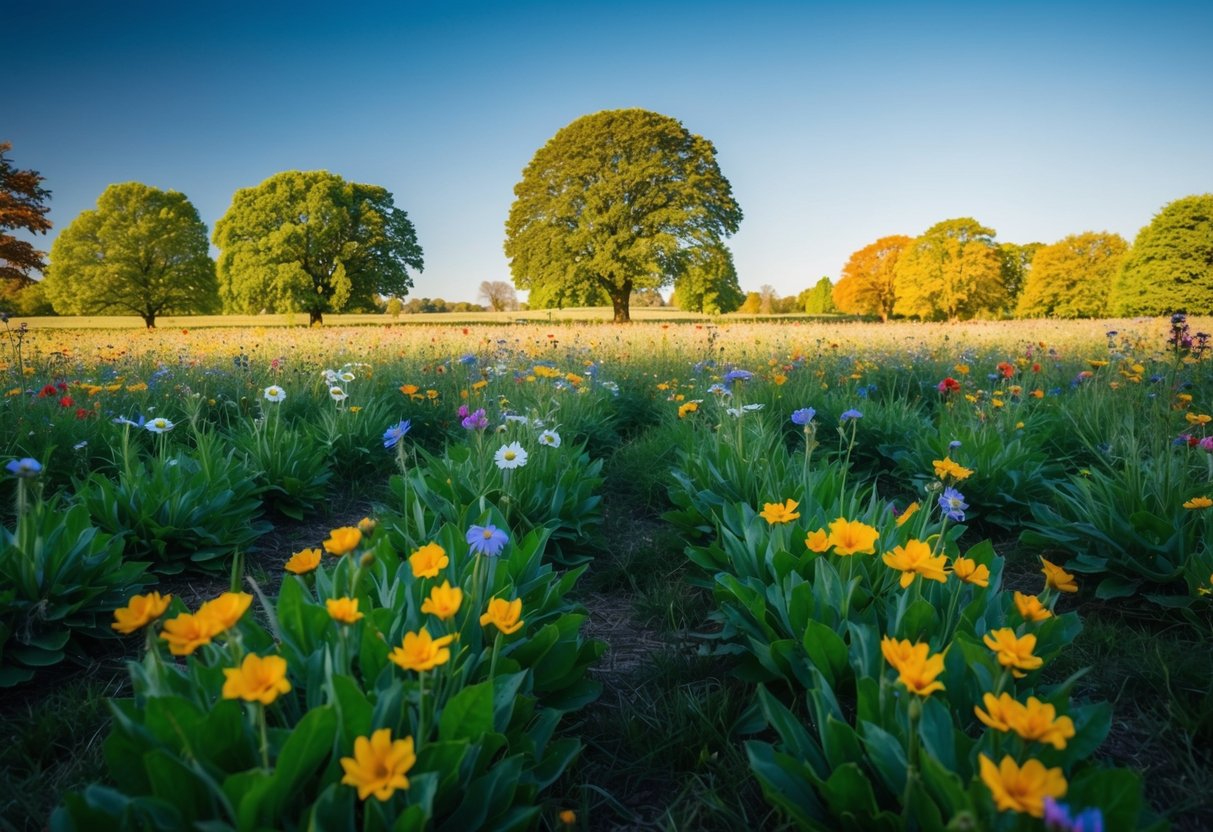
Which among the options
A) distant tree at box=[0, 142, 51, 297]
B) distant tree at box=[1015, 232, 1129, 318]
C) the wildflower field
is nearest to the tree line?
distant tree at box=[0, 142, 51, 297]

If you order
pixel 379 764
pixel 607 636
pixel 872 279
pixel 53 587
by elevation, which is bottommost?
pixel 607 636

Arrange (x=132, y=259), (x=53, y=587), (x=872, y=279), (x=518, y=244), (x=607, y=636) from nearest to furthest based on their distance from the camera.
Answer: (x=53, y=587)
(x=607, y=636)
(x=518, y=244)
(x=132, y=259)
(x=872, y=279)

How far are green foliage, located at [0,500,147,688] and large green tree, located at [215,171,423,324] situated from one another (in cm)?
2626

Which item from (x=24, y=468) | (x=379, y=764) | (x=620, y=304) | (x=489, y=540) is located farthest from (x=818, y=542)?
(x=620, y=304)

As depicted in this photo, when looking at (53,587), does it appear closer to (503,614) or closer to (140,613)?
(140,613)

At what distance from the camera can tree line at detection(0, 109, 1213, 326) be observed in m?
22.4

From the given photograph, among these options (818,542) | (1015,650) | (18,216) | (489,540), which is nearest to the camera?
(1015,650)

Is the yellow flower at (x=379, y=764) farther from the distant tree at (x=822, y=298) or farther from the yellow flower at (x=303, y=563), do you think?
the distant tree at (x=822, y=298)

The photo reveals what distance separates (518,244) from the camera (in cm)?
2412

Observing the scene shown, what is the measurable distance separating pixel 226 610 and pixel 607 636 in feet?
4.61

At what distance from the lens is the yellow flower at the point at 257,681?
83cm

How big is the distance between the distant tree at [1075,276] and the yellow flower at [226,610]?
153 feet

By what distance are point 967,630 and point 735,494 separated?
124 centimetres

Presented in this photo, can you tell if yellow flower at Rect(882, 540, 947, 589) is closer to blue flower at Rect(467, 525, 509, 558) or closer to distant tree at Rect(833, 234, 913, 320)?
blue flower at Rect(467, 525, 509, 558)
